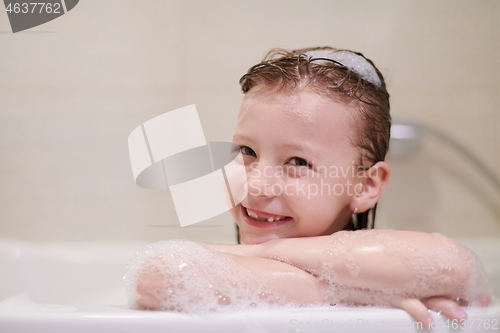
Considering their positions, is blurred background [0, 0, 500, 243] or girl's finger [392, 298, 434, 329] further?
blurred background [0, 0, 500, 243]

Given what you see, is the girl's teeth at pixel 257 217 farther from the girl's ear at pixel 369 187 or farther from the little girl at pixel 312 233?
the girl's ear at pixel 369 187

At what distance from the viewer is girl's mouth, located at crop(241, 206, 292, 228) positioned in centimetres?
82

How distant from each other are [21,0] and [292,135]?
2.89 feet

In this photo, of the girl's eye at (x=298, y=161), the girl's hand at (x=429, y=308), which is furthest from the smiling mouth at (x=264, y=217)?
the girl's hand at (x=429, y=308)

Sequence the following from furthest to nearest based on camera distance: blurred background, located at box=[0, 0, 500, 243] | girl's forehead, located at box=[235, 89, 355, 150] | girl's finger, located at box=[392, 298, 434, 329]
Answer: blurred background, located at box=[0, 0, 500, 243] → girl's forehead, located at box=[235, 89, 355, 150] → girl's finger, located at box=[392, 298, 434, 329]

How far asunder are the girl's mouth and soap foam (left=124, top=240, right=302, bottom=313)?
18cm

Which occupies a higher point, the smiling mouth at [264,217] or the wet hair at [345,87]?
the wet hair at [345,87]

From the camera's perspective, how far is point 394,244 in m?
0.65

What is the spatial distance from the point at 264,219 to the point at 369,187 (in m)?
0.26

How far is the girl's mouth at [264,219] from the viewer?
0.82m

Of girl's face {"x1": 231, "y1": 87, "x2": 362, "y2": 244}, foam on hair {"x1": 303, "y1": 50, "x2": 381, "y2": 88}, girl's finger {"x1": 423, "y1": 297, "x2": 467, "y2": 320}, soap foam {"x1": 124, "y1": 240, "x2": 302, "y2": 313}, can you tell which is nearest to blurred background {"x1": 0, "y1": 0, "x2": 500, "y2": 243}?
foam on hair {"x1": 303, "y1": 50, "x2": 381, "y2": 88}

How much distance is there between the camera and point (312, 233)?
2.74 ft

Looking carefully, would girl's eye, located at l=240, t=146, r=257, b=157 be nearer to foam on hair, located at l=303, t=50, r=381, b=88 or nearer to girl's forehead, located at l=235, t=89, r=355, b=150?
girl's forehead, located at l=235, t=89, r=355, b=150

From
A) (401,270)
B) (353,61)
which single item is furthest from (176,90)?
(401,270)
